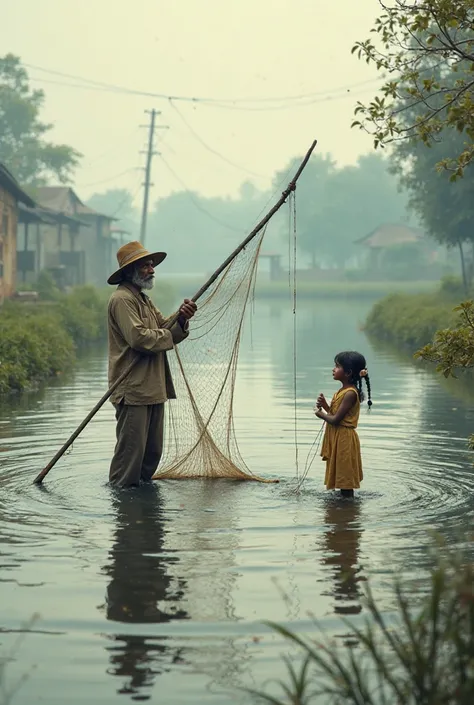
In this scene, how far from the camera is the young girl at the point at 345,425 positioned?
9680 mm

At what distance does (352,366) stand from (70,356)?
16.8 meters

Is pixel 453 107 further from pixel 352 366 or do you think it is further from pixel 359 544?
pixel 359 544

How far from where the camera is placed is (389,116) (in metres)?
9.07

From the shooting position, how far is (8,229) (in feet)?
133

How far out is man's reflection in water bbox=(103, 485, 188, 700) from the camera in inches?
218

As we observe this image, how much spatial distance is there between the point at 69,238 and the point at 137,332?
182ft

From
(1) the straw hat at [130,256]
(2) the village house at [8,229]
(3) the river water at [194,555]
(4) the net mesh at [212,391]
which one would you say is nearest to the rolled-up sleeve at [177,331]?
(1) the straw hat at [130,256]

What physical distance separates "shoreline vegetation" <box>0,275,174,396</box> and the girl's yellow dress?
33.0 ft

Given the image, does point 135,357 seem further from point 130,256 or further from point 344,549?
point 344,549

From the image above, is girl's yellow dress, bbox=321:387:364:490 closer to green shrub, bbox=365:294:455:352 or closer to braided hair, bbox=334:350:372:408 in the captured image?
braided hair, bbox=334:350:372:408

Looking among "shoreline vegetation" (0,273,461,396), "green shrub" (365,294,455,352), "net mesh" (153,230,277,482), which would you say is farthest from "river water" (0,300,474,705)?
"green shrub" (365,294,455,352)

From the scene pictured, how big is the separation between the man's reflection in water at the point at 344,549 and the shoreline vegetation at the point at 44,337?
10468 millimetres

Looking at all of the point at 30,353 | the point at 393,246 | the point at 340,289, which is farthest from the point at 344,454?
the point at 393,246

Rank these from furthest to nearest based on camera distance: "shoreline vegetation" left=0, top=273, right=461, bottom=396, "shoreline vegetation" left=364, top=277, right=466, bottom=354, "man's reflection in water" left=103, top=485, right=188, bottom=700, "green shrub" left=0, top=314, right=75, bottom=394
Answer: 1. "shoreline vegetation" left=364, top=277, right=466, bottom=354
2. "shoreline vegetation" left=0, top=273, right=461, bottom=396
3. "green shrub" left=0, top=314, right=75, bottom=394
4. "man's reflection in water" left=103, top=485, right=188, bottom=700
